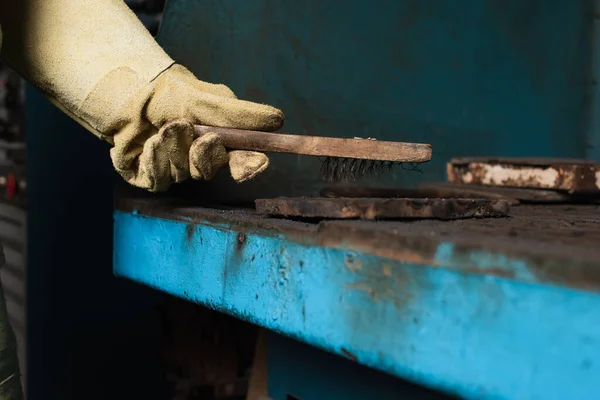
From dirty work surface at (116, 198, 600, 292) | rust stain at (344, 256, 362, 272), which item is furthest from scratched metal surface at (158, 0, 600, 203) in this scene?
rust stain at (344, 256, 362, 272)

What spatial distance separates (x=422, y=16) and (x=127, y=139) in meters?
0.92

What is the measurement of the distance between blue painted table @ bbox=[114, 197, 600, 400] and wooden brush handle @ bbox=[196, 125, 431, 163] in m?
0.09

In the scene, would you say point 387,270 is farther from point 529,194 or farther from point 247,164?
point 529,194

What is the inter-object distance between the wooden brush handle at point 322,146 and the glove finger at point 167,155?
26 mm

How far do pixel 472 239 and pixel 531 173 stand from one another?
2.37ft

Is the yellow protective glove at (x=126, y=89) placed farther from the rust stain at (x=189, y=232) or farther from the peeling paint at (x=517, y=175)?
the peeling paint at (x=517, y=175)

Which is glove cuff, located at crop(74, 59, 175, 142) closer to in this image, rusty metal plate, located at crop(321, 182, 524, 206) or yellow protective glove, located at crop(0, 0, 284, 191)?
yellow protective glove, located at crop(0, 0, 284, 191)

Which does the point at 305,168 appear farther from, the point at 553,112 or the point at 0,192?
the point at 553,112

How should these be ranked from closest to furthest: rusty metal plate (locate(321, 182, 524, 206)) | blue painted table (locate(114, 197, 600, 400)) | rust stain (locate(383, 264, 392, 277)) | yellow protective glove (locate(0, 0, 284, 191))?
blue painted table (locate(114, 197, 600, 400))
rust stain (locate(383, 264, 392, 277))
yellow protective glove (locate(0, 0, 284, 191))
rusty metal plate (locate(321, 182, 524, 206))

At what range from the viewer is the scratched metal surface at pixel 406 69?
1.29 m

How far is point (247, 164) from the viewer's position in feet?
2.75

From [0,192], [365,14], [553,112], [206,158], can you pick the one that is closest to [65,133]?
[0,192]

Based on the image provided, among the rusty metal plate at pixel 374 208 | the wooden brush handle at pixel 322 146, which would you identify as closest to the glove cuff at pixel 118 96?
the wooden brush handle at pixel 322 146

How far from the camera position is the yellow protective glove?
871mm
